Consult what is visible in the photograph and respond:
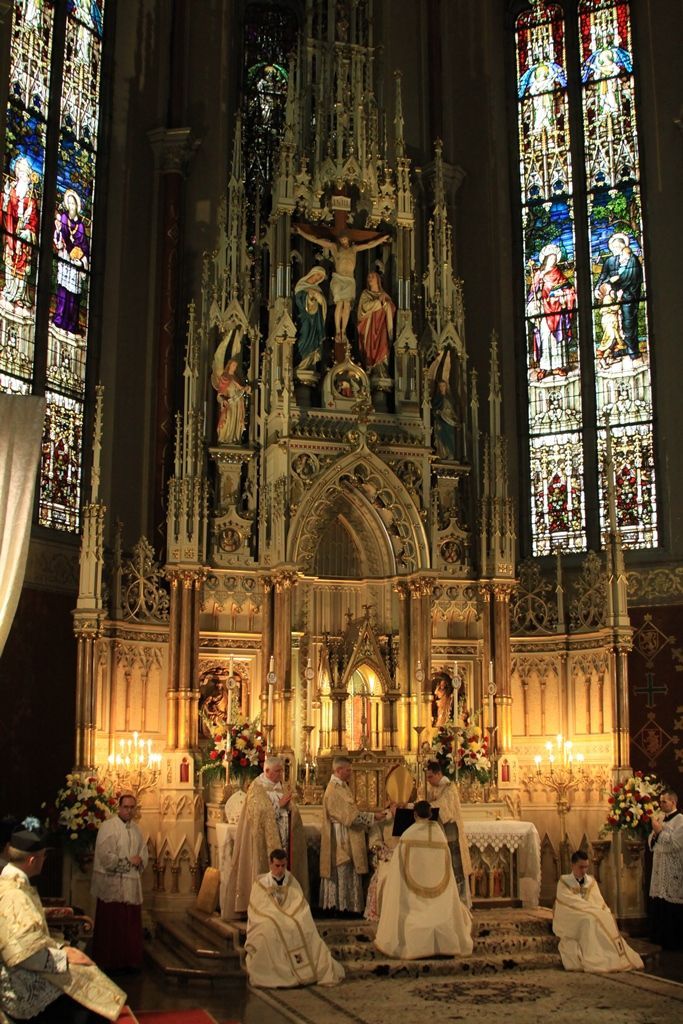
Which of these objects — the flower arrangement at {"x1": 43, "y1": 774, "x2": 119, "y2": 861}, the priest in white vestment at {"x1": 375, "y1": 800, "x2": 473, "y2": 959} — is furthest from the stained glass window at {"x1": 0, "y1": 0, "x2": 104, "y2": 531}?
the priest in white vestment at {"x1": 375, "y1": 800, "x2": 473, "y2": 959}

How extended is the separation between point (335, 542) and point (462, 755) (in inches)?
145

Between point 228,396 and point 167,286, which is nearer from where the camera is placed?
point 228,396

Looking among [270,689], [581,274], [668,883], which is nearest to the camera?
[668,883]

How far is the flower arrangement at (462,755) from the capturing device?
18141mm

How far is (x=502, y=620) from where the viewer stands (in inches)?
773

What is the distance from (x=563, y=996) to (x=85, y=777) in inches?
265

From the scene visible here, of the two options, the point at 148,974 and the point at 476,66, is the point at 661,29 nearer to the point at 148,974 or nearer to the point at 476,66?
the point at 476,66

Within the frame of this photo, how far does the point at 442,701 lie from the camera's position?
19.5 m

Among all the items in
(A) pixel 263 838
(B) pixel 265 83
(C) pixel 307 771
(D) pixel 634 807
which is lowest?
(A) pixel 263 838

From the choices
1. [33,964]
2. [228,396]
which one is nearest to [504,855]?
[228,396]

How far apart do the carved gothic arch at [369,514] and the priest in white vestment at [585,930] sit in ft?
18.5

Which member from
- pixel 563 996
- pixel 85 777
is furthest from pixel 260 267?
pixel 563 996

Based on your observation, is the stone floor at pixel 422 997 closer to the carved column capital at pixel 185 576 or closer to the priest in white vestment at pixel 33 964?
the priest in white vestment at pixel 33 964

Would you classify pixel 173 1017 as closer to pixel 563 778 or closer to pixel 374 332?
pixel 563 778
